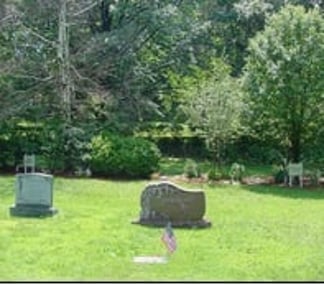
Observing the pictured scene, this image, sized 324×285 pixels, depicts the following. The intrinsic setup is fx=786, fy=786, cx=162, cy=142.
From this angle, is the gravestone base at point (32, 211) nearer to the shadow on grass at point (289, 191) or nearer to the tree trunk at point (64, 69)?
the shadow on grass at point (289, 191)

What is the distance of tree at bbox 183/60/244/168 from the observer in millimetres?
24391

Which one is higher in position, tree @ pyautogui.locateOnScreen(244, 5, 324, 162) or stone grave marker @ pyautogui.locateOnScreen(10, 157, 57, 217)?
tree @ pyautogui.locateOnScreen(244, 5, 324, 162)

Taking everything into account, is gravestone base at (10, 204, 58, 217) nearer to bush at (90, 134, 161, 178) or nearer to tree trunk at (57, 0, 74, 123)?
bush at (90, 134, 161, 178)

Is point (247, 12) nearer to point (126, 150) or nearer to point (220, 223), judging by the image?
point (126, 150)

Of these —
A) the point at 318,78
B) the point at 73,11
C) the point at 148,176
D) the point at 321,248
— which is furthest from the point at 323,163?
the point at 321,248

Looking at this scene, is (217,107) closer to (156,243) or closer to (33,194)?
(33,194)

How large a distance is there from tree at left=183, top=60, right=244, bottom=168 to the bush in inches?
74.6

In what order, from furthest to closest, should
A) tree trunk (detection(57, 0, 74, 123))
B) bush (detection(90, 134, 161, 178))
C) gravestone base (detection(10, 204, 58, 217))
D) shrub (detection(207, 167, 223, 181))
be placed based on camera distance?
1. tree trunk (detection(57, 0, 74, 123))
2. bush (detection(90, 134, 161, 178))
3. shrub (detection(207, 167, 223, 181))
4. gravestone base (detection(10, 204, 58, 217))

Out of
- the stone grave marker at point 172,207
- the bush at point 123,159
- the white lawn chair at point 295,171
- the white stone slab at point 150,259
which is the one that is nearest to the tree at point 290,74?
the white lawn chair at point 295,171

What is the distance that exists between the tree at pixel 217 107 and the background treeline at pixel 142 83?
0.03 m

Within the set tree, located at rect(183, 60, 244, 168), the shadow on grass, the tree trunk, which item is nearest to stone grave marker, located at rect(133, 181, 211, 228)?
the shadow on grass

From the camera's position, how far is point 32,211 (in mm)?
15766

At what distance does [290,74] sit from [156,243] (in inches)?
488

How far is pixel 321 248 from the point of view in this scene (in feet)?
42.2
